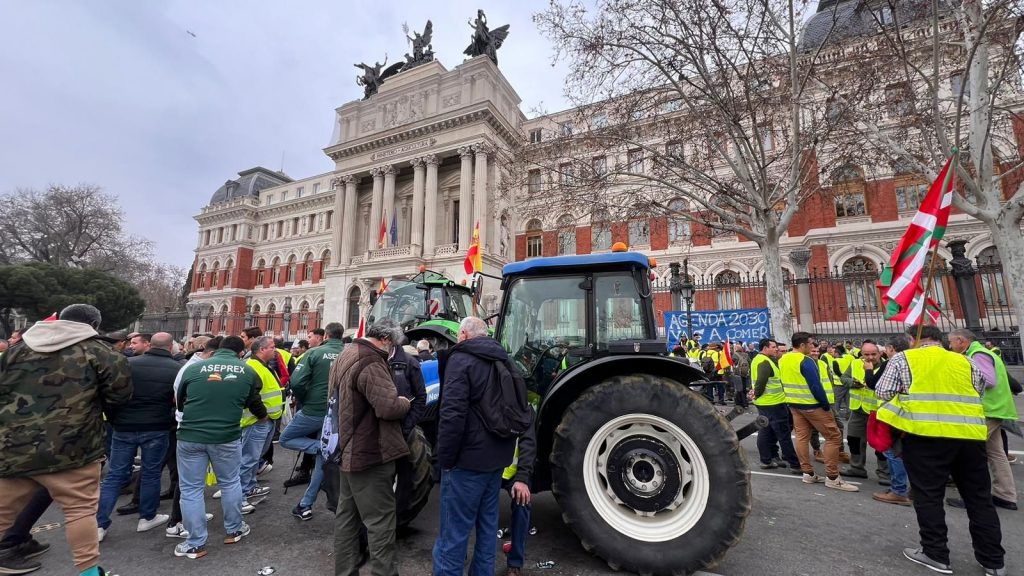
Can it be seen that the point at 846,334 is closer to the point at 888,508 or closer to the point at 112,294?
the point at 888,508

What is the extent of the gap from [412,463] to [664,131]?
560 inches

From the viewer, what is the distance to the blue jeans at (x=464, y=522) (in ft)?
8.05

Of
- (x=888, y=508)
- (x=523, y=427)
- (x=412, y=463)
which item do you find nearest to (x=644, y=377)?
(x=523, y=427)

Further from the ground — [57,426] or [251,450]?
[57,426]

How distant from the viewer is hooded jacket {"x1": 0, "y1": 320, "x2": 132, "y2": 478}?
2.63m

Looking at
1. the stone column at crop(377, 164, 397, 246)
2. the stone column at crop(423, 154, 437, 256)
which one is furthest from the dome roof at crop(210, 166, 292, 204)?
the stone column at crop(423, 154, 437, 256)

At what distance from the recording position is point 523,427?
8.50ft

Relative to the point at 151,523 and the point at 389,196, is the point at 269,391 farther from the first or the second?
the point at 389,196

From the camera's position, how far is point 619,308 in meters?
3.67

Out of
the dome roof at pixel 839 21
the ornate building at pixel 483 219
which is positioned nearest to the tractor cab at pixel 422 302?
the ornate building at pixel 483 219

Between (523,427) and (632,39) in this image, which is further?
(632,39)

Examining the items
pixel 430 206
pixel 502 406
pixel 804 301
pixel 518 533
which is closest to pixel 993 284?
pixel 804 301

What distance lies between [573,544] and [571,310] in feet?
6.53

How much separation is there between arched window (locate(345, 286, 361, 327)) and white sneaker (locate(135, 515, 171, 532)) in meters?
23.7
